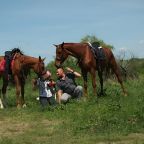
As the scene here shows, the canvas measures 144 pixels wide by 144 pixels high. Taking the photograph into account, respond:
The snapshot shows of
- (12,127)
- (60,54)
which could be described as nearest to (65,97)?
(60,54)

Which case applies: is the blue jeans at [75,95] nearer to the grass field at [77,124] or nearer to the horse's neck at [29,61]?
the grass field at [77,124]

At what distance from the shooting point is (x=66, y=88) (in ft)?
48.1

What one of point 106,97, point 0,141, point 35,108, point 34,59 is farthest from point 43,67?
point 0,141

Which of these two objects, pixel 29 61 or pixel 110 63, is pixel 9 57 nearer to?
pixel 29 61

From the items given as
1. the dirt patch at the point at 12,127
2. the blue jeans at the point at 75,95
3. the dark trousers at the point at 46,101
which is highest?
the blue jeans at the point at 75,95

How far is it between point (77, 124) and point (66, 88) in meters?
4.24

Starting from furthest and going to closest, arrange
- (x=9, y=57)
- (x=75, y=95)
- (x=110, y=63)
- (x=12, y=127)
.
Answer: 1. (x=110, y=63)
2. (x=75, y=95)
3. (x=9, y=57)
4. (x=12, y=127)

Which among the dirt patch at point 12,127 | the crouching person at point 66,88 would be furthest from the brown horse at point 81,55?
the dirt patch at point 12,127

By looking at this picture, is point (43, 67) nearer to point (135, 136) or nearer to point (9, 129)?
point (9, 129)

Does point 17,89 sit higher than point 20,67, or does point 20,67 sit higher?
point 20,67

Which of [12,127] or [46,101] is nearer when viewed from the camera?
[12,127]

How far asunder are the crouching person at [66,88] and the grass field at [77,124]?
40 cm

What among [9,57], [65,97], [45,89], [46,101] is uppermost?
[9,57]

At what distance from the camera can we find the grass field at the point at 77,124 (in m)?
9.02
